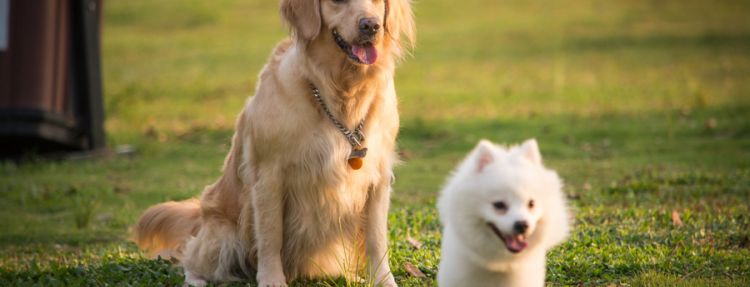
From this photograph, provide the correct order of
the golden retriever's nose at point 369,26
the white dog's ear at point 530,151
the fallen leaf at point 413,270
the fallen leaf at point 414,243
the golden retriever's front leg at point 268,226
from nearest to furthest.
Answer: the white dog's ear at point 530,151, the golden retriever's nose at point 369,26, the golden retriever's front leg at point 268,226, the fallen leaf at point 413,270, the fallen leaf at point 414,243

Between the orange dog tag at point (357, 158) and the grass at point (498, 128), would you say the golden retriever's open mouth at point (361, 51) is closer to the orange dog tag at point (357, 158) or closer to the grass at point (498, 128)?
the orange dog tag at point (357, 158)

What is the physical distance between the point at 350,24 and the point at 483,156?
146cm

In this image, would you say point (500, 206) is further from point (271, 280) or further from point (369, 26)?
point (271, 280)

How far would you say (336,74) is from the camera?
18.6 ft

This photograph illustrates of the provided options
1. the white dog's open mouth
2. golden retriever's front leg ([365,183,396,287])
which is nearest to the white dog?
the white dog's open mouth

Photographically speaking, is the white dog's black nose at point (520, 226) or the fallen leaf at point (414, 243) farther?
the fallen leaf at point (414, 243)

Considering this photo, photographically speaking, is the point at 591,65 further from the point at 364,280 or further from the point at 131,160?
the point at 364,280

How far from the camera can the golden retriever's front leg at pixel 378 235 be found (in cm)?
586

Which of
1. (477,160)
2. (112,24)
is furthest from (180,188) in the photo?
(112,24)

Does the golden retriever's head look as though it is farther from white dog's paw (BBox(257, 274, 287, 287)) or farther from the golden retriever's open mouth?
white dog's paw (BBox(257, 274, 287, 287))

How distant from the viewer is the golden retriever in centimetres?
559

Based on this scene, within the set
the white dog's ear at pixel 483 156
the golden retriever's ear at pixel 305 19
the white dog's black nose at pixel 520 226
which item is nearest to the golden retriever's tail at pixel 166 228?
the golden retriever's ear at pixel 305 19

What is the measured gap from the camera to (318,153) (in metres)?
5.58

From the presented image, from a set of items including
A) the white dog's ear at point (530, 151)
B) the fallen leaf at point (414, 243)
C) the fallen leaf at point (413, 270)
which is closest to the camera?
the white dog's ear at point (530, 151)
